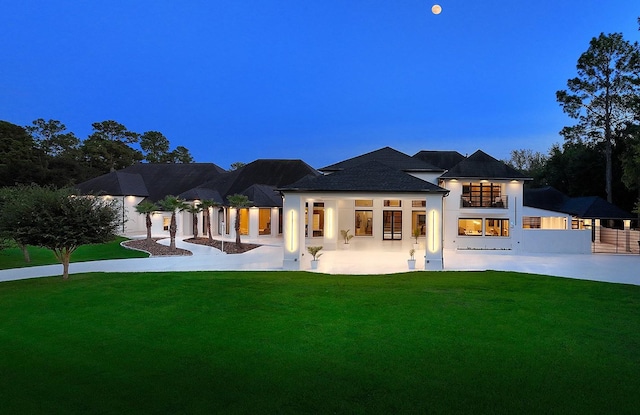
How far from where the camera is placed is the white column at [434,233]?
52.6 feet

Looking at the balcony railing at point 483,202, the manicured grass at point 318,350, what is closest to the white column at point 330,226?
the balcony railing at point 483,202

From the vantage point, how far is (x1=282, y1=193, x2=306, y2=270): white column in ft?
53.6

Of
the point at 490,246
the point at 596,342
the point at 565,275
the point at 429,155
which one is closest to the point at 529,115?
the point at 429,155

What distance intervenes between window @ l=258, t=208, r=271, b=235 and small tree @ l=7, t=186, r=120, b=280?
17.7 metres

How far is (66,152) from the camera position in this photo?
58.2m

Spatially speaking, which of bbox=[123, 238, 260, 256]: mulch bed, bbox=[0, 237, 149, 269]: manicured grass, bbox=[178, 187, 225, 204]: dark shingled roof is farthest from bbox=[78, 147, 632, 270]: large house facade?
bbox=[0, 237, 149, 269]: manicured grass

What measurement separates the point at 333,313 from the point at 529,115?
250 ft

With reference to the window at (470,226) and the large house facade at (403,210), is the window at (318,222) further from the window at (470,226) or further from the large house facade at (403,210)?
the window at (470,226)

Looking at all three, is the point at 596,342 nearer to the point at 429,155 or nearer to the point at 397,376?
the point at 397,376

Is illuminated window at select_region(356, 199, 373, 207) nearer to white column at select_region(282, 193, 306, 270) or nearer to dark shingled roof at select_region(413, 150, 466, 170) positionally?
dark shingled roof at select_region(413, 150, 466, 170)

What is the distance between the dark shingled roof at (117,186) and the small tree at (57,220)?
1027 inches

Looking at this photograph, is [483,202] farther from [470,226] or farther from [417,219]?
[417,219]

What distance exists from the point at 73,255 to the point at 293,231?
12818mm

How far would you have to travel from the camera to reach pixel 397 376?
5395mm
